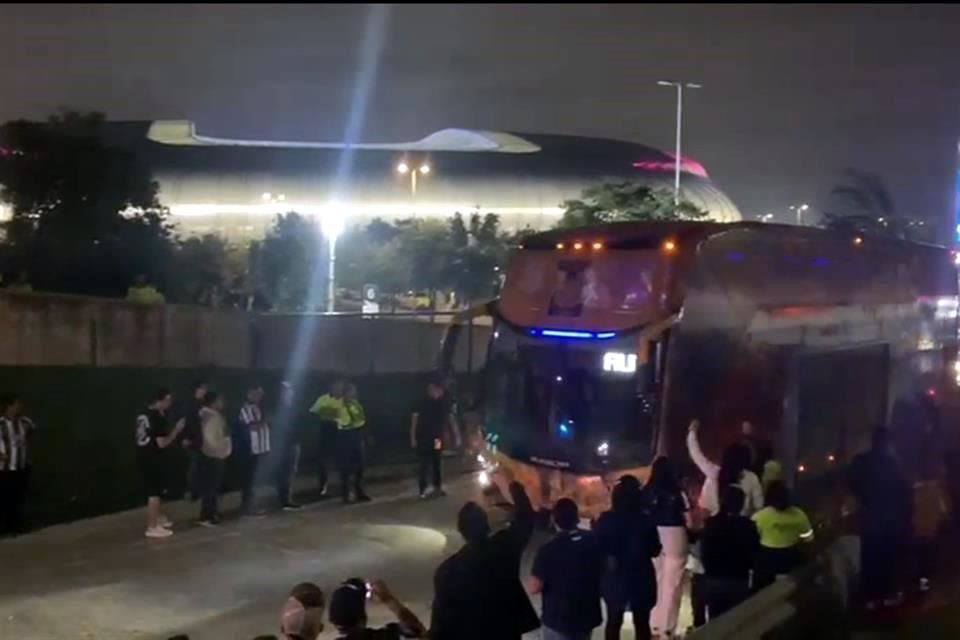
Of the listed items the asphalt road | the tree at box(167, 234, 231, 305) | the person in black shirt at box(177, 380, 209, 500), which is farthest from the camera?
the tree at box(167, 234, 231, 305)

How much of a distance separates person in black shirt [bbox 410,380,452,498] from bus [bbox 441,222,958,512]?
3239 mm

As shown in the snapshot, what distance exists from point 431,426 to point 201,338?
6.32 meters

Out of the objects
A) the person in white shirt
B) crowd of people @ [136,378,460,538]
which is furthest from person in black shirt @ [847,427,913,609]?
crowd of people @ [136,378,460,538]

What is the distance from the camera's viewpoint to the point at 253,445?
15445 mm

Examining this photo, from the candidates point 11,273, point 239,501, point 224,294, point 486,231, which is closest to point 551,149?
point 486,231

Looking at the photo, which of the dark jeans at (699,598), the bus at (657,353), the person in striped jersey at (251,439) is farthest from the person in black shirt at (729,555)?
the person in striped jersey at (251,439)

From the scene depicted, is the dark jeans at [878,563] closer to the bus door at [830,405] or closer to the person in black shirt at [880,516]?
the person in black shirt at [880,516]

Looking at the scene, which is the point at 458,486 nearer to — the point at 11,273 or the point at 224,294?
the point at 11,273

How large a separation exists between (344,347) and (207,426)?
12.7m

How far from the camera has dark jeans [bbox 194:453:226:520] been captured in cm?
1480

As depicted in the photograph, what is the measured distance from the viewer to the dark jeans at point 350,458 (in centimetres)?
1728

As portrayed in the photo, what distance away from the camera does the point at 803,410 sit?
15.0m

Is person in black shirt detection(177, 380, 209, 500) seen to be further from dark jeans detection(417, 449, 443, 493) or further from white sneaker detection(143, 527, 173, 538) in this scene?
dark jeans detection(417, 449, 443, 493)

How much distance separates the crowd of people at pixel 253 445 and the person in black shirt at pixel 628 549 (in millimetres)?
7002
